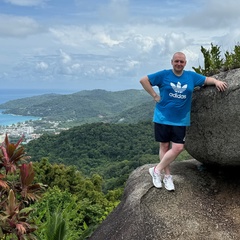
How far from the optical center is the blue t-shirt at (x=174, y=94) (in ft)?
19.8

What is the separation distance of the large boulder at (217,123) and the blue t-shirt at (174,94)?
0.36 metres

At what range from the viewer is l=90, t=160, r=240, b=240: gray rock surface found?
5.90 m

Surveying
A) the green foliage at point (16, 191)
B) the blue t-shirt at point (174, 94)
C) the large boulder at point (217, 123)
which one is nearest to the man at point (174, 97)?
the blue t-shirt at point (174, 94)

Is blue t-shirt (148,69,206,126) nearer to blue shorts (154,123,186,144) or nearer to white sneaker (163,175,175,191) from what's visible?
blue shorts (154,123,186,144)

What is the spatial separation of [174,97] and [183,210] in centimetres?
186

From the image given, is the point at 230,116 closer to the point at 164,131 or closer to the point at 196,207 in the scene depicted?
the point at 164,131

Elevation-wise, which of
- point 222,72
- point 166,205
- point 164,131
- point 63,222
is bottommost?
point 63,222

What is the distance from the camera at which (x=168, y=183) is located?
6.58m

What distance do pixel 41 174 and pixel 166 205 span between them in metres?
15.9

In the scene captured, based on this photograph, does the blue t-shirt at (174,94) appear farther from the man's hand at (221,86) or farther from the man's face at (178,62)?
the man's hand at (221,86)

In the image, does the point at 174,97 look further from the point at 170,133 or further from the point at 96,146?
the point at 96,146

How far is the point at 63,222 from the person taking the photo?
7234 mm

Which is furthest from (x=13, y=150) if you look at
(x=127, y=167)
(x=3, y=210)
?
(x=127, y=167)

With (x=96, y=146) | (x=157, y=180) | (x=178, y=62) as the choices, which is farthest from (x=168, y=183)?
(x=96, y=146)
